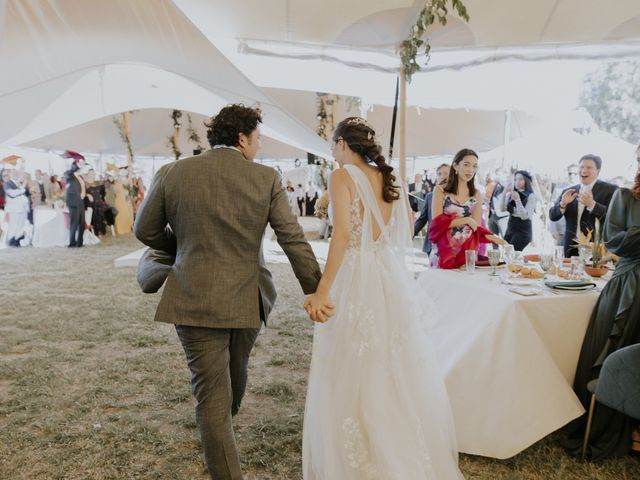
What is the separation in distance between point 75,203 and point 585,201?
899 cm

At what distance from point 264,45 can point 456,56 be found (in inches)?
75.7

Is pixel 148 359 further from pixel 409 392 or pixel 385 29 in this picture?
pixel 385 29

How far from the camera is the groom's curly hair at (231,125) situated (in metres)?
1.78

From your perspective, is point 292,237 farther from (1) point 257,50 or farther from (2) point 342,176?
(1) point 257,50

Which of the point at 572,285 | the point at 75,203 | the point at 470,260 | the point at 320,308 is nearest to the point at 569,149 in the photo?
the point at 470,260

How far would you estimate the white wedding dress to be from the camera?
1761mm

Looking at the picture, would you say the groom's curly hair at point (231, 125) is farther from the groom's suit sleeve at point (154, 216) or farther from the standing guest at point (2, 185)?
the standing guest at point (2, 185)

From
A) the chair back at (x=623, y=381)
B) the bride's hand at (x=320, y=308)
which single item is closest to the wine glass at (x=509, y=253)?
the chair back at (x=623, y=381)

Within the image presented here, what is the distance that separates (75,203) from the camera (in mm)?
9203

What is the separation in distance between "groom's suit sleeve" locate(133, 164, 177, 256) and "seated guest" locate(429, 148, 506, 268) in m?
1.79

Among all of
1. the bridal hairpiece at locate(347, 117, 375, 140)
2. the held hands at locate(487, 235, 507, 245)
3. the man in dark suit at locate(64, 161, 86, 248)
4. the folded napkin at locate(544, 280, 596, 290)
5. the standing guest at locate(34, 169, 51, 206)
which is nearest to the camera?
the bridal hairpiece at locate(347, 117, 375, 140)

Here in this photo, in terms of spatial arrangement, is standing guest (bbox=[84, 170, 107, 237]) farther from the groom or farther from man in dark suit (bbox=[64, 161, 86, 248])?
the groom

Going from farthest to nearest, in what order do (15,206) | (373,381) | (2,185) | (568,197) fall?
(2,185)
(15,206)
(568,197)
(373,381)

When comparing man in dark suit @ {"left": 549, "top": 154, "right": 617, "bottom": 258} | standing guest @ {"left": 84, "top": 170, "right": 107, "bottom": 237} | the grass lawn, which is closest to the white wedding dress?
the grass lawn
